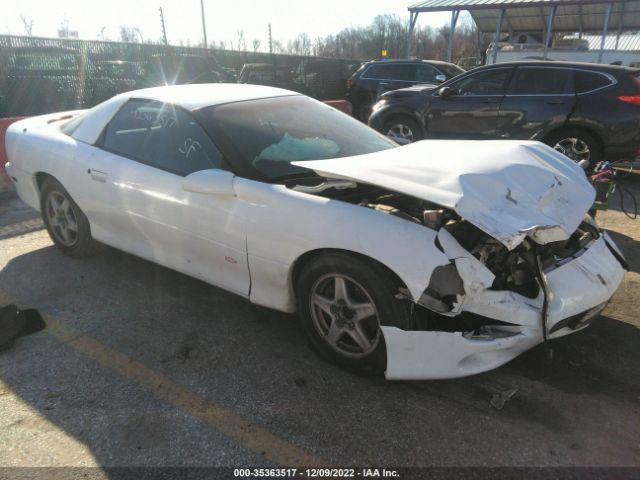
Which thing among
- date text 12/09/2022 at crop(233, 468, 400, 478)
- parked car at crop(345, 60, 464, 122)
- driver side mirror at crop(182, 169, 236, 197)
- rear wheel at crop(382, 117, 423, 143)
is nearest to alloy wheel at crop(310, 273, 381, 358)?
date text 12/09/2022 at crop(233, 468, 400, 478)

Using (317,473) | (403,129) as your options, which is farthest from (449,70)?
(317,473)

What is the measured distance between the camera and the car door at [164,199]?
9.42ft

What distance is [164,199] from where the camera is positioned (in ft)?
10.1

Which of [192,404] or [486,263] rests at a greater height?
[486,263]

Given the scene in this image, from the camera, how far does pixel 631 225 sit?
195 inches

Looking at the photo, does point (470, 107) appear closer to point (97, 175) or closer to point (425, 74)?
point (425, 74)

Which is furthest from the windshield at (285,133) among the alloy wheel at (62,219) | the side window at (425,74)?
the side window at (425,74)

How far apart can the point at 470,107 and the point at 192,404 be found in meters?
6.29

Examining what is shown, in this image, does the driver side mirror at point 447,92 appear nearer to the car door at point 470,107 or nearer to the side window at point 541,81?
the car door at point 470,107

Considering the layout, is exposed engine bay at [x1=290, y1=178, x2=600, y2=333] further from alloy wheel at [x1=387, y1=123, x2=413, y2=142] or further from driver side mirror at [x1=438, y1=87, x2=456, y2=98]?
alloy wheel at [x1=387, y1=123, x2=413, y2=142]

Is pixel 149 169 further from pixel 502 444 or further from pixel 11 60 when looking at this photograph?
pixel 11 60

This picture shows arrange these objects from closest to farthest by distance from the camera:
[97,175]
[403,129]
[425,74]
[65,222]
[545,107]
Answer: [97,175]
[65,222]
[545,107]
[403,129]
[425,74]

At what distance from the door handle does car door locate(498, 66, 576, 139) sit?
552 cm

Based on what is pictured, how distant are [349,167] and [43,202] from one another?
2.99 m
